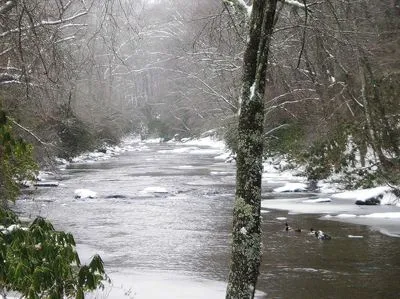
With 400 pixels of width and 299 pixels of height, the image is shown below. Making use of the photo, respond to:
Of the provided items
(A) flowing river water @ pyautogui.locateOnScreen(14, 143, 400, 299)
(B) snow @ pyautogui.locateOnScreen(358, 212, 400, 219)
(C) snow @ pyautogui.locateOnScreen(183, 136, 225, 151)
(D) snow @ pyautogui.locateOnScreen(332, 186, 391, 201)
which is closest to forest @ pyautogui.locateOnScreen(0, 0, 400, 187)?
(D) snow @ pyautogui.locateOnScreen(332, 186, 391, 201)

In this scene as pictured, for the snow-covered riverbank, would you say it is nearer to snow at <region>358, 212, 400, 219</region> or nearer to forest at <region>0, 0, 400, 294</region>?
snow at <region>358, 212, 400, 219</region>

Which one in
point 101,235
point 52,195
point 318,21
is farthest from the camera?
point 52,195

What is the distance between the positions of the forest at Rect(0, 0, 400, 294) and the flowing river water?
251 centimetres

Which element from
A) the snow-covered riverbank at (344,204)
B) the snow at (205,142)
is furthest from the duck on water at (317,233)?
the snow at (205,142)

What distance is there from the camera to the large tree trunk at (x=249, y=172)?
4578mm

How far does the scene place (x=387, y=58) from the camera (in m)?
17.4

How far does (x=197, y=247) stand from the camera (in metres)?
13.2

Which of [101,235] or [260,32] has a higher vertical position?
[260,32]

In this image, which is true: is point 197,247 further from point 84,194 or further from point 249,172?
point 84,194

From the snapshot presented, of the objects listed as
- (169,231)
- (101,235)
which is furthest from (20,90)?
(169,231)

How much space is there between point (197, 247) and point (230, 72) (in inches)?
677

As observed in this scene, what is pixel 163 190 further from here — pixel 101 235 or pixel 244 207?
pixel 244 207

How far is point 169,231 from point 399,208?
329 inches

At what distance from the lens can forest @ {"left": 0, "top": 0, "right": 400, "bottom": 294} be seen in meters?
5.19
